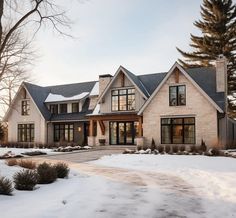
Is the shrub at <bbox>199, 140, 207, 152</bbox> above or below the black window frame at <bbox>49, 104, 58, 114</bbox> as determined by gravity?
below

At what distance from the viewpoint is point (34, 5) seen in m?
14.3

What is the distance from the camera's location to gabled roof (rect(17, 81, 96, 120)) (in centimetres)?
3438

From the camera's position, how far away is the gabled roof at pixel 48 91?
34378mm

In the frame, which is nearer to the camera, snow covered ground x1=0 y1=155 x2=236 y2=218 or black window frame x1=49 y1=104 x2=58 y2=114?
snow covered ground x1=0 y1=155 x2=236 y2=218

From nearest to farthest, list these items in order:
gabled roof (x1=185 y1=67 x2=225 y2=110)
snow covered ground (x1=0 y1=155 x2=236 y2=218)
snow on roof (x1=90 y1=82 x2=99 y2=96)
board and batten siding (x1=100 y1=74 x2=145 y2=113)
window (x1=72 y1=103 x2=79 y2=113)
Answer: snow covered ground (x1=0 y1=155 x2=236 y2=218) < gabled roof (x1=185 y1=67 x2=225 y2=110) < board and batten siding (x1=100 y1=74 x2=145 y2=113) < snow on roof (x1=90 y1=82 x2=99 y2=96) < window (x1=72 y1=103 x2=79 y2=113)

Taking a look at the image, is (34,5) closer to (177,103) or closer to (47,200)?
(47,200)

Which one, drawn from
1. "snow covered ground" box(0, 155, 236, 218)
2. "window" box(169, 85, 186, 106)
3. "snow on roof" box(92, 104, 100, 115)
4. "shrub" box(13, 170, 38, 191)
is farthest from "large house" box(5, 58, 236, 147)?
"shrub" box(13, 170, 38, 191)

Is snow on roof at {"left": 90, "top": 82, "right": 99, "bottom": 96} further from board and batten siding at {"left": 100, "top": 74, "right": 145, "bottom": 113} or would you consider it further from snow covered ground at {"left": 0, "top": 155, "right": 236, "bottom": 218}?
snow covered ground at {"left": 0, "top": 155, "right": 236, "bottom": 218}

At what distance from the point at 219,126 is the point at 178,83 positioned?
182 inches

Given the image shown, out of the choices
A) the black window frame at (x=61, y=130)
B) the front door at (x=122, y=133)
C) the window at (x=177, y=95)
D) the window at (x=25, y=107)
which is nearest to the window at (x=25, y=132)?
the window at (x=25, y=107)

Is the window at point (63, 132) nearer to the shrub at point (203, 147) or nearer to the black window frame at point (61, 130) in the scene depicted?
the black window frame at point (61, 130)

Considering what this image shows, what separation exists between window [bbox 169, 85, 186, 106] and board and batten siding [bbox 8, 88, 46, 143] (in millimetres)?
15155

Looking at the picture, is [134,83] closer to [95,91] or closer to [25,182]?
[95,91]

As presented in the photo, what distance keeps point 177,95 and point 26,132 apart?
60.8ft
